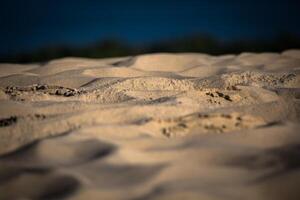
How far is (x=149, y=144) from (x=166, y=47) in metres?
7.98

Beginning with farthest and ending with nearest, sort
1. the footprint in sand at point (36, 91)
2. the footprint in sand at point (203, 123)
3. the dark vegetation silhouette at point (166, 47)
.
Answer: the dark vegetation silhouette at point (166, 47) → the footprint in sand at point (36, 91) → the footprint in sand at point (203, 123)

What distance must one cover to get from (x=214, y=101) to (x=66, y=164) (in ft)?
3.15

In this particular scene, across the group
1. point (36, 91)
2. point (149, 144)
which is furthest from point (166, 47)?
point (149, 144)

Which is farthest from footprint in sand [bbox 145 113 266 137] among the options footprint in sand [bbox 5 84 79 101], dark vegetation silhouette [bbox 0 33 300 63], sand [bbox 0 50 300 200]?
dark vegetation silhouette [bbox 0 33 300 63]

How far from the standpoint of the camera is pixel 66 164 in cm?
145

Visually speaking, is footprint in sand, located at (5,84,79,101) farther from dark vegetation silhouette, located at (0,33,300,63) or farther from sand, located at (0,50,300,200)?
dark vegetation silhouette, located at (0,33,300,63)

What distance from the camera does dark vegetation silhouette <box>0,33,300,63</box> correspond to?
859 centimetres

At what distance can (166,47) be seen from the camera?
Result: 31.0ft

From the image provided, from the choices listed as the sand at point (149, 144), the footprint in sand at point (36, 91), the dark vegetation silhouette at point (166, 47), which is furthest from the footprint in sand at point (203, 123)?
the dark vegetation silhouette at point (166, 47)

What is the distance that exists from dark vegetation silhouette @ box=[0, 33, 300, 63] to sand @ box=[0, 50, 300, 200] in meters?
6.31

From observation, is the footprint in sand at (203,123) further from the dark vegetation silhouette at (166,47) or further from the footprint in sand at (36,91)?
the dark vegetation silhouette at (166,47)

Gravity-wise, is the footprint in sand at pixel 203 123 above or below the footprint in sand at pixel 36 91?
below

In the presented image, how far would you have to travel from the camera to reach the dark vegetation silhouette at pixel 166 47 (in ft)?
28.2

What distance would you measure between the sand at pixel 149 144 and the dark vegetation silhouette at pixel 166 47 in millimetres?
6314
